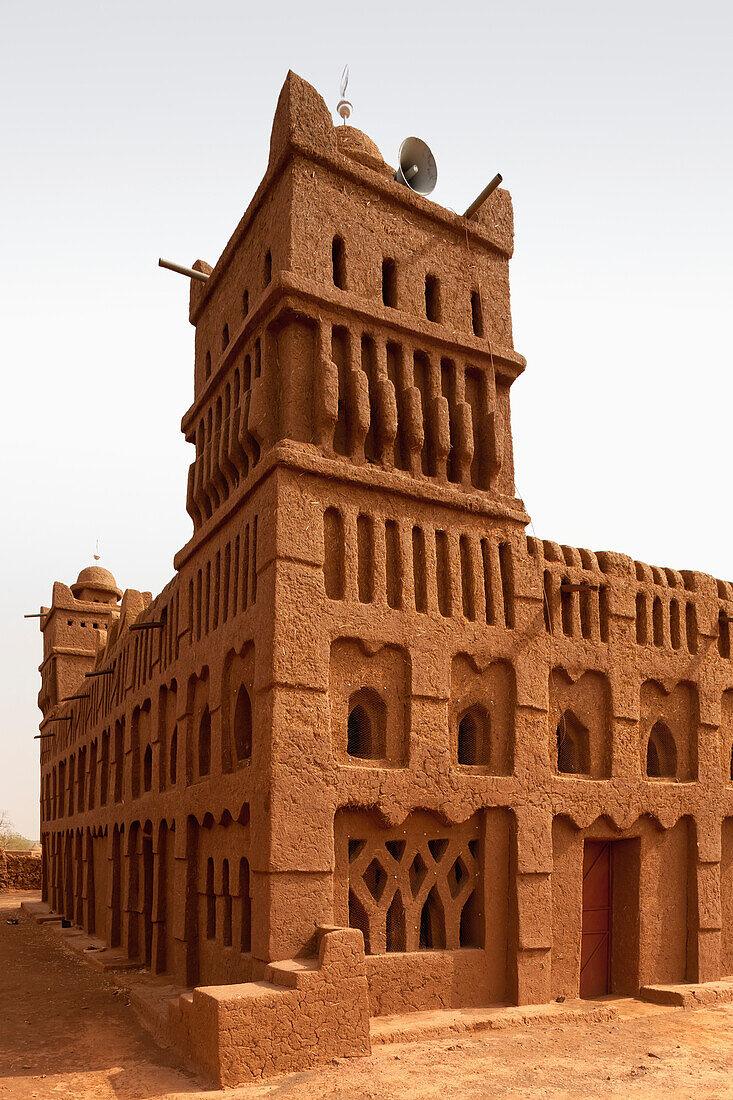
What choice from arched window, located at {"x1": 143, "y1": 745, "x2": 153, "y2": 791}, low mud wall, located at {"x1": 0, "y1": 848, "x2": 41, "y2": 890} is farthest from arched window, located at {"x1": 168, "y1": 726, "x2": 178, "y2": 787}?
low mud wall, located at {"x1": 0, "y1": 848, "x2": 41, "y2": 890}

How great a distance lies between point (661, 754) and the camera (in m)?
14.2

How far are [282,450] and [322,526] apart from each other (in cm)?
98

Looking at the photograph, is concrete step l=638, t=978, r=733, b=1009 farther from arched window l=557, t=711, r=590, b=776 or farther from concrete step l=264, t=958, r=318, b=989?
concrete step l=264, t=958, r=318, b=989

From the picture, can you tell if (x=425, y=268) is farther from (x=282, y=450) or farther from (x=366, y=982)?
(x=366, y=982)

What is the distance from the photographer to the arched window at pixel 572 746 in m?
13.1

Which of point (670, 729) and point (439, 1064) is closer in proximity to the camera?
point (439, 1064)

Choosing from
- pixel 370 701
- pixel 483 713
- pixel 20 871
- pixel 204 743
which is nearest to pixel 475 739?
pixel 483 713

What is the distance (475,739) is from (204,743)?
4.08m

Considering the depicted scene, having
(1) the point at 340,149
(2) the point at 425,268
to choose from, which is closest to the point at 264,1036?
(2) the point at 425,268

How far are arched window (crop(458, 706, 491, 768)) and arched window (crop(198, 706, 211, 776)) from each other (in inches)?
147

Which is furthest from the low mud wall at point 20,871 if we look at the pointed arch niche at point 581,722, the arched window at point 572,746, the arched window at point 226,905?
the pointed arch niche at point 581,722

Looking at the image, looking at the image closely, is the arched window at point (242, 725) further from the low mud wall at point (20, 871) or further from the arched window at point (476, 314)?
the low mud wall at point (20, 871)

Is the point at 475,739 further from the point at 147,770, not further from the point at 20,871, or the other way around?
the point at 20,871

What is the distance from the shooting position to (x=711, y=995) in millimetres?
12570
